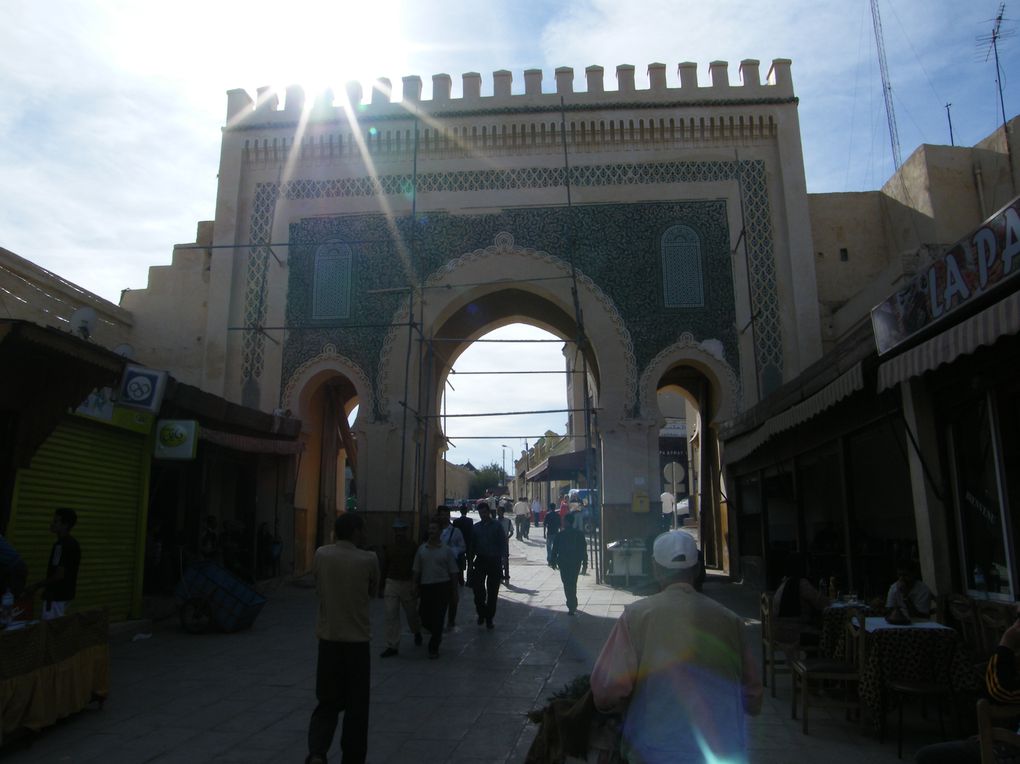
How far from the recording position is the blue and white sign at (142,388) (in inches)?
323

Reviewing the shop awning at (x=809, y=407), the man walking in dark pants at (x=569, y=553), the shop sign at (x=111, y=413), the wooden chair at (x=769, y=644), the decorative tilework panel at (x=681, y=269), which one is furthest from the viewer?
the decorative tilework panel at (x=681, y=269)

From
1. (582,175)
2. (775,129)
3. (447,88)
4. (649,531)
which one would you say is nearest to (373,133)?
(447,88)

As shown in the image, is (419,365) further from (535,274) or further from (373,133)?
(373,133)

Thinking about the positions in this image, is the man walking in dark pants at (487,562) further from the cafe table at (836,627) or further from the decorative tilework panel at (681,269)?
the decorative tilework panel at (681,269)

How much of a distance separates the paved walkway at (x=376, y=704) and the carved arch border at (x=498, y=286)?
18.6ft

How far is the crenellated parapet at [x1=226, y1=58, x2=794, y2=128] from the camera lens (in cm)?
1559

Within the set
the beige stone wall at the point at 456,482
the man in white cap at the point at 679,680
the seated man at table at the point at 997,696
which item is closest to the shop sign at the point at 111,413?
the man in white cap at the point at 679,680

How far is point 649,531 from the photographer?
14.0 meters

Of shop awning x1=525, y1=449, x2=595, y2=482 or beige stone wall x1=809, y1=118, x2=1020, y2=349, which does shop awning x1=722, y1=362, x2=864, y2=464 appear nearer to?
beige stone wall x1=809, y1=118, x2=1020, y2=349

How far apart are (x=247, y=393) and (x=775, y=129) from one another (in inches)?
444

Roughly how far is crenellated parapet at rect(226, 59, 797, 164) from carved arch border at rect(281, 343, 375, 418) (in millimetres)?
4130

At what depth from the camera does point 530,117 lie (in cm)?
1564

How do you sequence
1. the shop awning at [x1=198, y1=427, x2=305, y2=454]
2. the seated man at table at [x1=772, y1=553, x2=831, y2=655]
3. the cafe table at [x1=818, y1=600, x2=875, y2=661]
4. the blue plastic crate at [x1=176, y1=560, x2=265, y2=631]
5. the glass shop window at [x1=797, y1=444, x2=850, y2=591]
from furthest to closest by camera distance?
1. the shop awning at [x1=198, y1=427, x2=305, y2=454]
2. the glass shop window at [x1=797, y1=444, x2=850, y2=591]
3. the blue plastic crate at [x1=176, y1=560, x2=265, y2=631]
4. the seated man at table at [x1=772, y1=553, x2=831, y2=655]
5. the cafe table at [x1=818, y1=600, x2=875, y2=661]

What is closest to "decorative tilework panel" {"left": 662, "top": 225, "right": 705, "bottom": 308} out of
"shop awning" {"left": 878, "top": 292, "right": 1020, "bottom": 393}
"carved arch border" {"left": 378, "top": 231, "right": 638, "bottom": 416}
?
"carved arch border" {"left": 378, "top": 231, "right": 638, "bottom": 416}
